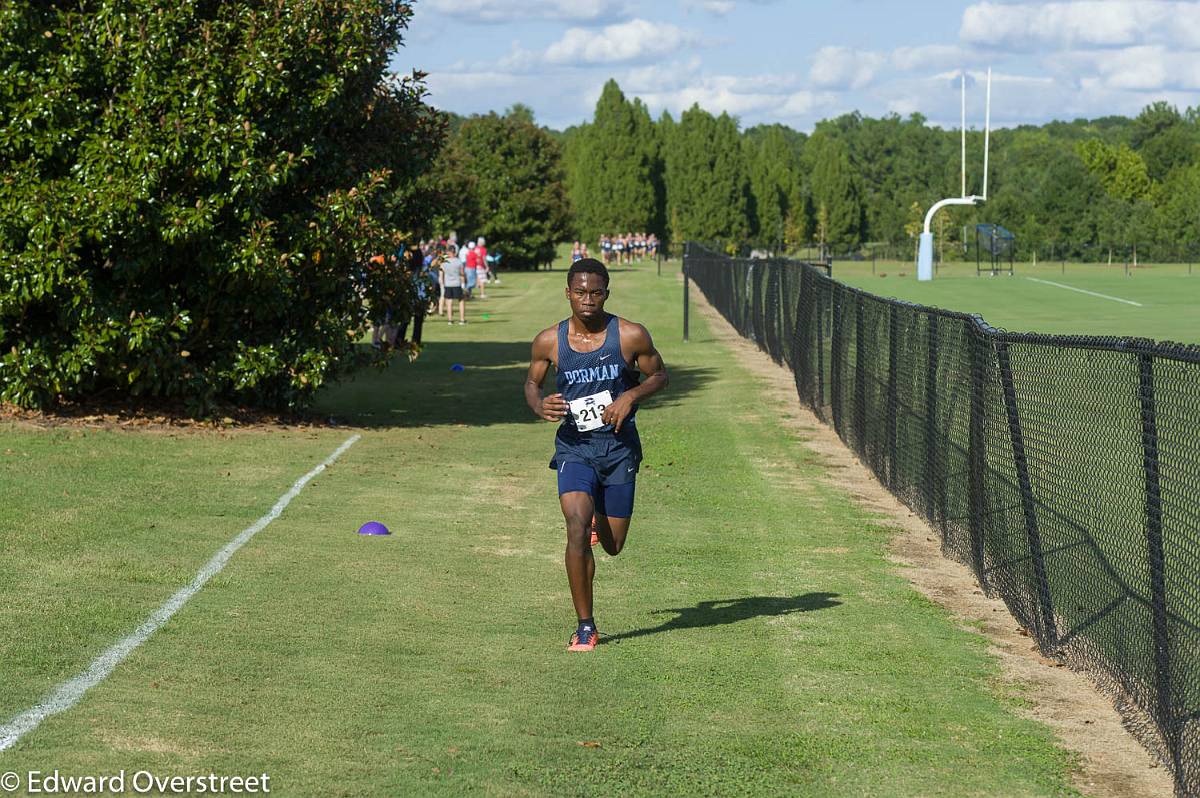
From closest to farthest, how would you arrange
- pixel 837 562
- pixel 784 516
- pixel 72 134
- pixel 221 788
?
pixel 221 788
pixel 837 562
pixel 784 516
pixel 72 134

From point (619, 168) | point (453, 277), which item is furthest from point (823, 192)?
point (453, 277)

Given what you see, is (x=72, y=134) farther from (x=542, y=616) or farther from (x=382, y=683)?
(x=382, y=683)

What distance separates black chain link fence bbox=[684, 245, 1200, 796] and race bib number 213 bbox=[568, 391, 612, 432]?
90.4 inches

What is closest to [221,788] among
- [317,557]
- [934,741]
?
[934,741]

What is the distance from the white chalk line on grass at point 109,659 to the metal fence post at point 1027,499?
4.68 m

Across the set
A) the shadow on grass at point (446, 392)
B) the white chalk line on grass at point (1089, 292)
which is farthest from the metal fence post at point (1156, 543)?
the white chalk line on grass at point (1089, 292)

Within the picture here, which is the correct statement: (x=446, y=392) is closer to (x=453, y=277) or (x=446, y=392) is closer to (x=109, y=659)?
(x=453, y=277)

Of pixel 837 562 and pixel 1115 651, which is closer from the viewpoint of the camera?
pixel 1115 651

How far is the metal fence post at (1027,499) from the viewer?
8656 millimetres

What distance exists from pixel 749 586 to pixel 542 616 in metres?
1.65

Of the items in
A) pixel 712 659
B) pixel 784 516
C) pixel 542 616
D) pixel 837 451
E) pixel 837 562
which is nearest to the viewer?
pixel 712 659

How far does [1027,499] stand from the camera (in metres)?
8.98

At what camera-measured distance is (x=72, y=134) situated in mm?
16375

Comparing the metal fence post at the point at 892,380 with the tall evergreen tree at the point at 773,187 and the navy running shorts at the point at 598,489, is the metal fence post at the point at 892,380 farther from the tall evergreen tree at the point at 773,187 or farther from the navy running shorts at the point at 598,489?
the tall evergreen tree at the point at 773,187
